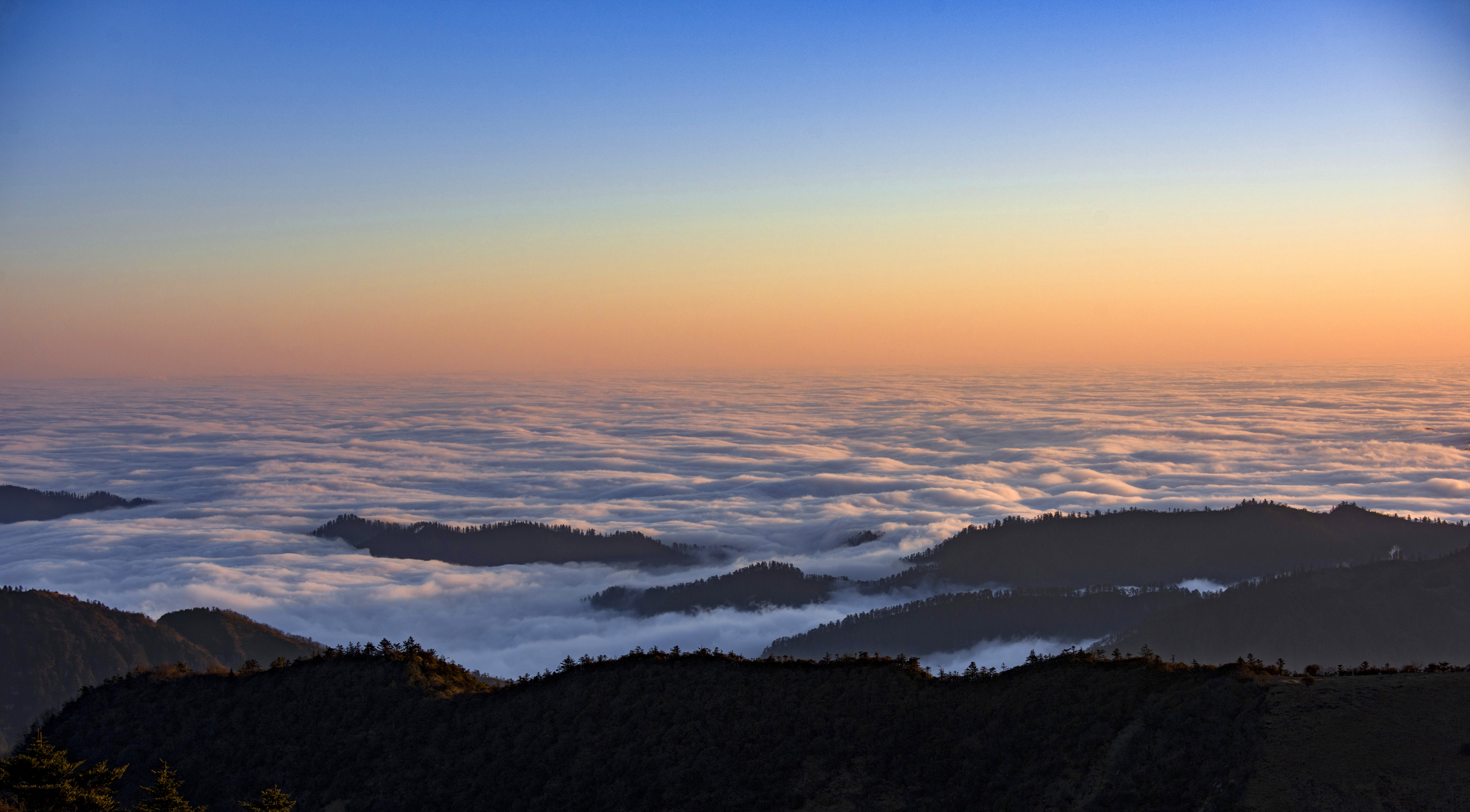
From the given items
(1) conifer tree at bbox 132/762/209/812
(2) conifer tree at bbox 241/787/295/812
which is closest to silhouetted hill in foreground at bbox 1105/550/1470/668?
(2) conifer tree at bbox 241/787/295/812

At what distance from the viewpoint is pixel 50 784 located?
31.2 meters

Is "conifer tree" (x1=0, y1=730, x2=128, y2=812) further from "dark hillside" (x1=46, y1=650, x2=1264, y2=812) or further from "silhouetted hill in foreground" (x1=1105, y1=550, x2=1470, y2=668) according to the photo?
"silhouetted hill in foreground" (x1=1105, y1=550, x2=1470, y2=668)

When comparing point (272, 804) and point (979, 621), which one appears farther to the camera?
point (979, 621)

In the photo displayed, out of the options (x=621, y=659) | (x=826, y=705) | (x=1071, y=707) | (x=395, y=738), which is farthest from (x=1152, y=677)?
(x=395, y=738)

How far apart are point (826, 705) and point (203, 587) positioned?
19491 centimetres

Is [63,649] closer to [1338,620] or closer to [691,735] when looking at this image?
[691,735]

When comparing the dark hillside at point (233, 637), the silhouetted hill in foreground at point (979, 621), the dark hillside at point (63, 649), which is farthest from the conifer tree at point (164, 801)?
the silhouetted hill in foreground at point (979, 621)

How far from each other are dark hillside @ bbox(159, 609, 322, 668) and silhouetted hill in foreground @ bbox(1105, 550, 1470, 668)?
5156 inches

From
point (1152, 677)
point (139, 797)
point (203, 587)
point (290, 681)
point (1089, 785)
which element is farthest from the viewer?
point (203, 587)

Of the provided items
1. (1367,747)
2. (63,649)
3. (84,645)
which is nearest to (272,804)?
(1367,747)

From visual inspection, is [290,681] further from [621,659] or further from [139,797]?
[621,659]

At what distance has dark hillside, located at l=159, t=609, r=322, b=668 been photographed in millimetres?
143750

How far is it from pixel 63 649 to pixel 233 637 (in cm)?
2570

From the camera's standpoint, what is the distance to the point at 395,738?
36.6m
